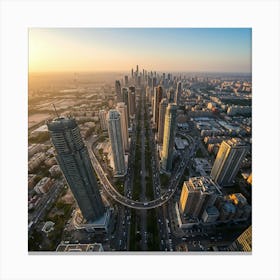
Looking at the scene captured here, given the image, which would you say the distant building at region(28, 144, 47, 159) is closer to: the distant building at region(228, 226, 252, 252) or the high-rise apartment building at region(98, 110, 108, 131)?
the high-rise apartment building at region(98, 110, 108, 131)

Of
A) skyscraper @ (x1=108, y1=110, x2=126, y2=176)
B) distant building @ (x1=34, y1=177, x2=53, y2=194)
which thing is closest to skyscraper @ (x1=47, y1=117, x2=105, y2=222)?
skyscraper @ (x1=108, y1=110, x2=126, y2=176)

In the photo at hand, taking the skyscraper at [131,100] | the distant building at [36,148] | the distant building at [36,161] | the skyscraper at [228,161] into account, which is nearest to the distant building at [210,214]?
the skyscraper at [228,161]

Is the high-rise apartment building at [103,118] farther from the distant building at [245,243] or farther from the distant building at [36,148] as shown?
the distant building at [245,243]

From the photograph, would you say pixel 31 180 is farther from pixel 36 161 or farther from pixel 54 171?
pixel 36 161

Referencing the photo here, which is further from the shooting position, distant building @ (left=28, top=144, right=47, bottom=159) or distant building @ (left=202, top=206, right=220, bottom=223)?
distant building @ (left=28, top=144, right=47, bottom=159)

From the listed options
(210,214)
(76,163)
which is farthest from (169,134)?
(76,163)
